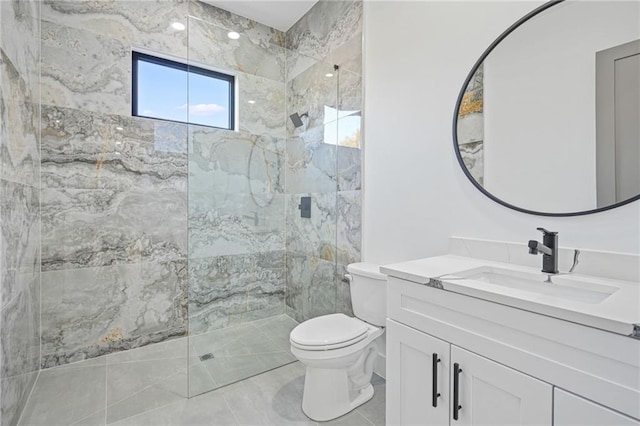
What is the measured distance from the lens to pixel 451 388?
105 centimetres

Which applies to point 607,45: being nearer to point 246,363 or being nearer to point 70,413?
point 246,363

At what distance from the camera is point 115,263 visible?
2.29 m

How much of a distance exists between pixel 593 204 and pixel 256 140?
1.98 metres

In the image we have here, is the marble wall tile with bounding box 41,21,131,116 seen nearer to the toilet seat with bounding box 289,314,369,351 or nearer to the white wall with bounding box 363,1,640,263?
the white wall with bounding box 363,1,640,263

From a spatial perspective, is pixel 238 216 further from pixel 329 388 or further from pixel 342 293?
pixel 329 388

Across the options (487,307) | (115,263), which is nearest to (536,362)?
(487,307)

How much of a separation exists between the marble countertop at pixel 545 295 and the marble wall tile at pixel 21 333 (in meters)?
1.69

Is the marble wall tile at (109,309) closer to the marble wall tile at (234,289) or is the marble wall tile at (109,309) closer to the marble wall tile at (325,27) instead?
the marble wall tile at (234,289)

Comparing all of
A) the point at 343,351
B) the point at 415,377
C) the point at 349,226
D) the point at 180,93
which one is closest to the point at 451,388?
the point at 415,377

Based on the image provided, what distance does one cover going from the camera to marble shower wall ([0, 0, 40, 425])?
4.42 ft

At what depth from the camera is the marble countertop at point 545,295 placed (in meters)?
0.73

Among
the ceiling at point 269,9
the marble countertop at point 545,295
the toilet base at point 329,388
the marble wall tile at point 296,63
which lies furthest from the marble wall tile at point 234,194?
the marble countertop at point 545,295

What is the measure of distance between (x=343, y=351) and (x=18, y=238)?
67.3 inches

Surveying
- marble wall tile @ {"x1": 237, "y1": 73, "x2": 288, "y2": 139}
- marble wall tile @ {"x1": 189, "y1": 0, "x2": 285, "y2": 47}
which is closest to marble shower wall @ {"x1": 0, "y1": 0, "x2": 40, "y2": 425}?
marble wall tile @ {"x1": 189, "y1": 0, "x2": 285, "y2": 47}
